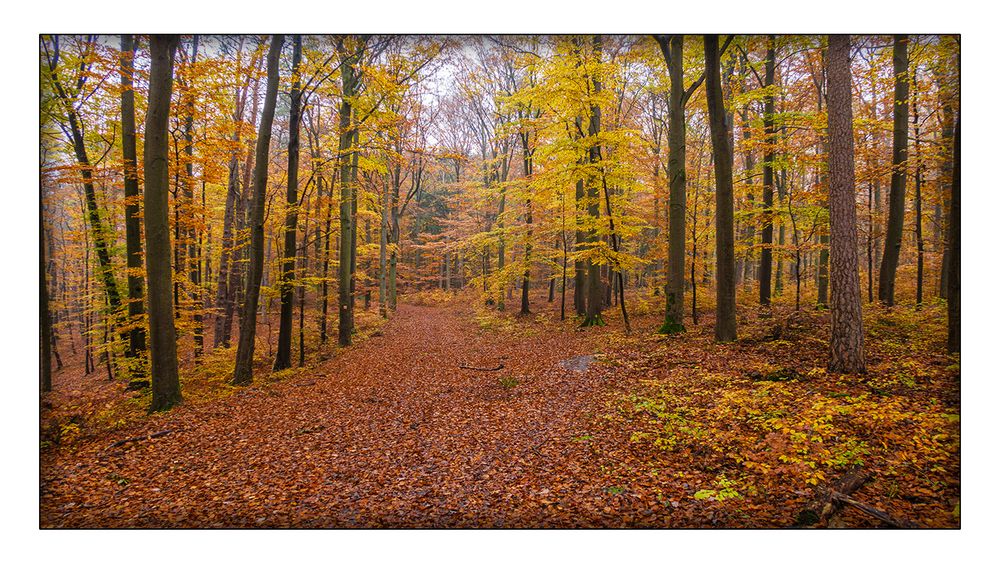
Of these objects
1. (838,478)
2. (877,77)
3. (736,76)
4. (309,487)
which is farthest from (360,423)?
(736,76)

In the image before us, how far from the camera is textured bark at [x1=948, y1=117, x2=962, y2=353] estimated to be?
3.89 meters

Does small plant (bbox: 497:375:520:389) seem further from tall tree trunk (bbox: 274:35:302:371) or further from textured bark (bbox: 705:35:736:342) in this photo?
tall tree trunk (bbox: 274:35:302:371)

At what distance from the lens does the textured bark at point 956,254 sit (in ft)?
12.8

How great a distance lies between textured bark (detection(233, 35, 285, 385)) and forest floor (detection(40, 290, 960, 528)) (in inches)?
30.1

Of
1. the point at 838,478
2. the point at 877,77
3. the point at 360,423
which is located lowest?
the point at 360,423

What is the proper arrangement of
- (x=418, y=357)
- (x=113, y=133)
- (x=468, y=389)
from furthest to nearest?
(x=418, y=357) < (x=113, y=133) < (x=468, y=389)

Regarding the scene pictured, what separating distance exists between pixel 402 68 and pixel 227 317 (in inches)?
365

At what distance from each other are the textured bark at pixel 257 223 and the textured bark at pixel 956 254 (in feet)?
32.7

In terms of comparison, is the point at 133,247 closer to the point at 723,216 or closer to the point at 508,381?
the point at 508,381

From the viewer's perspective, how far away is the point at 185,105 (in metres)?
7.31

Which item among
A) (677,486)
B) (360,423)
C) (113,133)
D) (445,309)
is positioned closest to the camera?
(677,486)

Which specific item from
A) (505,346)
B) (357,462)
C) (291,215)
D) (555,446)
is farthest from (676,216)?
(291,215)

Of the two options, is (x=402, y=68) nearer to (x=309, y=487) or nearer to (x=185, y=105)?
(x=185, y=105)

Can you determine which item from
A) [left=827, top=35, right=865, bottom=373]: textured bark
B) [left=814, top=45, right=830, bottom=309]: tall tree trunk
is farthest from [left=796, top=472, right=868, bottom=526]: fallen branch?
[left=814, top=45, right=830, bottom=309]: tall tree trunk
